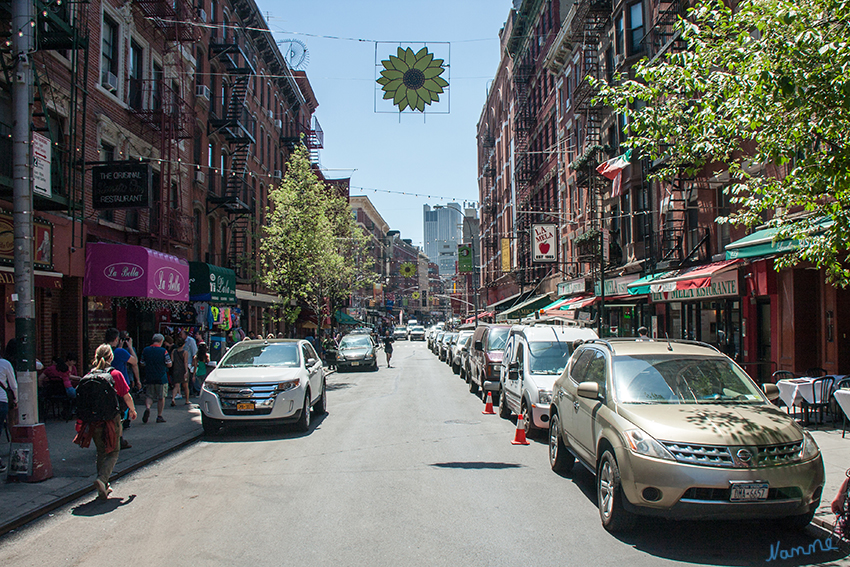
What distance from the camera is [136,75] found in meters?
19.8

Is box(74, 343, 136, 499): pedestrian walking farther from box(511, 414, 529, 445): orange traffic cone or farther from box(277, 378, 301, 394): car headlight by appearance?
box(511, 414, 529, 445): orange traffic cone

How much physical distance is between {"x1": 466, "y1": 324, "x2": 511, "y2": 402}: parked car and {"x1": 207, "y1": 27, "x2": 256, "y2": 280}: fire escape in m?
13.7

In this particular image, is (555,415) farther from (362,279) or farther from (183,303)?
(362,279)

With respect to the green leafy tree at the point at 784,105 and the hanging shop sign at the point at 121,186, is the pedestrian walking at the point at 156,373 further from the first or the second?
the green leafy tree at the point at 784,105

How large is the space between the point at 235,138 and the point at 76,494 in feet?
78.2

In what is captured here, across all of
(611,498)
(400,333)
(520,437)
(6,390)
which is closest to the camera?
(611,498)

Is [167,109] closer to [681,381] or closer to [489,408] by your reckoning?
[489,408]

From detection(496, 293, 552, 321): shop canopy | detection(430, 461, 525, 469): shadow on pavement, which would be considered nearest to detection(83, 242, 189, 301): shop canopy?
detection(430, 461, 525, 469): shadow on pavement

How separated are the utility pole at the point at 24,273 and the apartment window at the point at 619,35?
2175cm

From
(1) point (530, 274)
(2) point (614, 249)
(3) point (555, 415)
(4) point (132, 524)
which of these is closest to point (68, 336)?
(4) point (132, 524)

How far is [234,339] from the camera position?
25.5 metres

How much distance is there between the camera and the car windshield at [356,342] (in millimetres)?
30547

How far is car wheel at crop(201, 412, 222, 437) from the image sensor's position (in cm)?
1130

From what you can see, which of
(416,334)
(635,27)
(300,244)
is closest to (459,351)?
(300,244)
